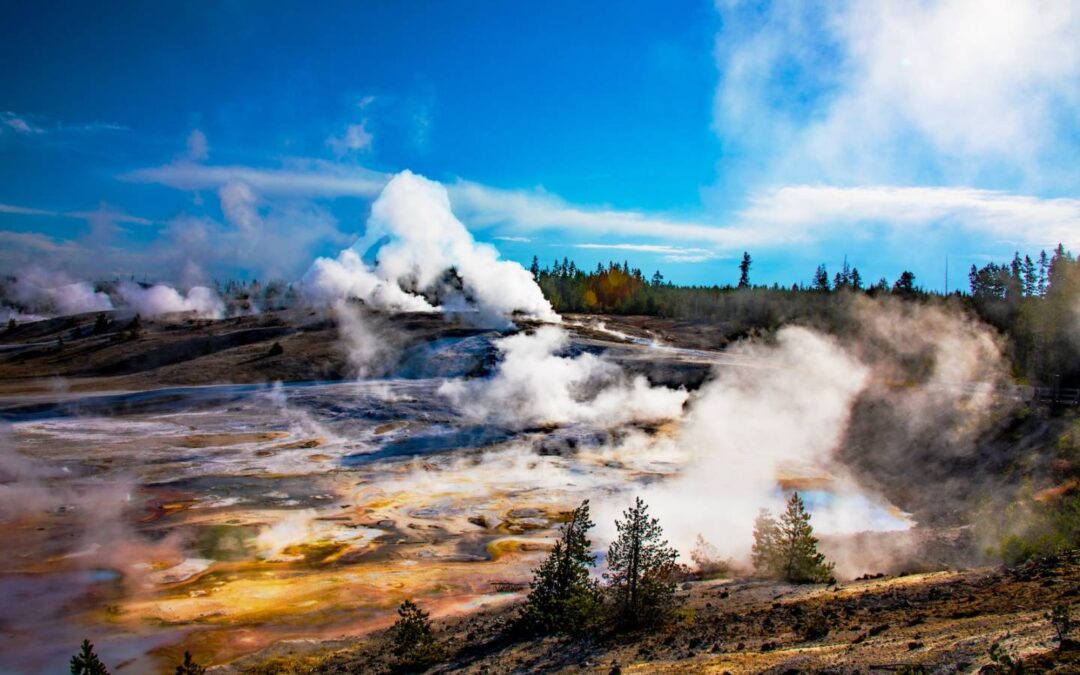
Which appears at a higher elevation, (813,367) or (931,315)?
→ (931,315)

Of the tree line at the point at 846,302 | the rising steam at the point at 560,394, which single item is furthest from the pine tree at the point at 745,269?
the rising steam at the point at 560,394

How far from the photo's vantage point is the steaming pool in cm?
1634

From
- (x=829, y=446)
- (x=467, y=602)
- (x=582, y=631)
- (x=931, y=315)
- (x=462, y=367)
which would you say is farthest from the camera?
(x=931, y=315)

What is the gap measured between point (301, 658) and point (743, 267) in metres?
132

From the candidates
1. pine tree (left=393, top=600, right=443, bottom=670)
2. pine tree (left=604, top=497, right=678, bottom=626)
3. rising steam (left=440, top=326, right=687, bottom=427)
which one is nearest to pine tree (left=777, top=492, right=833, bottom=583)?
pine tree (left=604, top=497, right=678, bottom=626)

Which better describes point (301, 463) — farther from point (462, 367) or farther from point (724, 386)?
point (724, 386)

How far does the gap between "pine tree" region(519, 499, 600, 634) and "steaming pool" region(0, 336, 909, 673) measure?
4.38m

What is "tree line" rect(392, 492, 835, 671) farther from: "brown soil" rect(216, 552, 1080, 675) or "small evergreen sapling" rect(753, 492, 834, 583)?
"small evergreen sapling" rect(753, 492, 834, 583)

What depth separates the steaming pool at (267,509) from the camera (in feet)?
53.6

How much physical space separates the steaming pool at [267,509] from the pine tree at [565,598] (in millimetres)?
4377

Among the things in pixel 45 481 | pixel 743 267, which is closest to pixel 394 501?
pixel 45 481

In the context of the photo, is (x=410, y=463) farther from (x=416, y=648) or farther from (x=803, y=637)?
(x=803, y=637)

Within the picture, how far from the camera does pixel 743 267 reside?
135875mm

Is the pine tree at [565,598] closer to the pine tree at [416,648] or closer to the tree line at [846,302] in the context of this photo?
the pine tree at [416,648]
